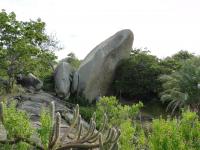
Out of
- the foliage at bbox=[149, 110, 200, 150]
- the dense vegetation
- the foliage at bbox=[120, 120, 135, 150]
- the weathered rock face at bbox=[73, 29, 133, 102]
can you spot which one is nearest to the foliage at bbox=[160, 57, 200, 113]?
the dense vegetation

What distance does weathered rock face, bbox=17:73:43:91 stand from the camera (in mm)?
31406

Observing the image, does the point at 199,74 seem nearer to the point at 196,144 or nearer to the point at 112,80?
the point at 112,80

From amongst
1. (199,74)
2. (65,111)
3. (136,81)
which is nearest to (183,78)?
(199,74)

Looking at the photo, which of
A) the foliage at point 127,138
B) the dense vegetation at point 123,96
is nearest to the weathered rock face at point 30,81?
the dense vegetation at point 123,96

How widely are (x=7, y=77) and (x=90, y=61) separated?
8718 millimetres

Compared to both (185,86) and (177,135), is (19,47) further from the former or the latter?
(177,135)

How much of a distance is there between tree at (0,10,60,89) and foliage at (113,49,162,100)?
10.7 meters

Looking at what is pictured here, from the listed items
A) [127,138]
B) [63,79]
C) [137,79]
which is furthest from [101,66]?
[127,138]

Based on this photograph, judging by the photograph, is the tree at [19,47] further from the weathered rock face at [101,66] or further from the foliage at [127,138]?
the foliage at [127,138]

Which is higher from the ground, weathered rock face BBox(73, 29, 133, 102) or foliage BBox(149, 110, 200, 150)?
weathered rock face BBox(73, 29, 133, 102)

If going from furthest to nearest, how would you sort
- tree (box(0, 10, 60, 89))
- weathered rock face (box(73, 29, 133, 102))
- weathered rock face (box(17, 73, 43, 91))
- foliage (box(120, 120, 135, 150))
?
weathered rock face (box(73, 29, 133, 102)), weathered rock face (box(17, 73, 43, 91)), tree (box(0, 10, 60, 89)), foliage (box(120, 120, 135, 150))

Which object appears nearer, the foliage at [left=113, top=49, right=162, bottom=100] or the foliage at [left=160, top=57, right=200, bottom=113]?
the foliage at [left=160, top=57, right=200, bottom=113]

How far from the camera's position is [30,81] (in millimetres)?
31656

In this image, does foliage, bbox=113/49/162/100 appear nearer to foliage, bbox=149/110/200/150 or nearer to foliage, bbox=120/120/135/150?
foliage, bbox=120/120/135/150
